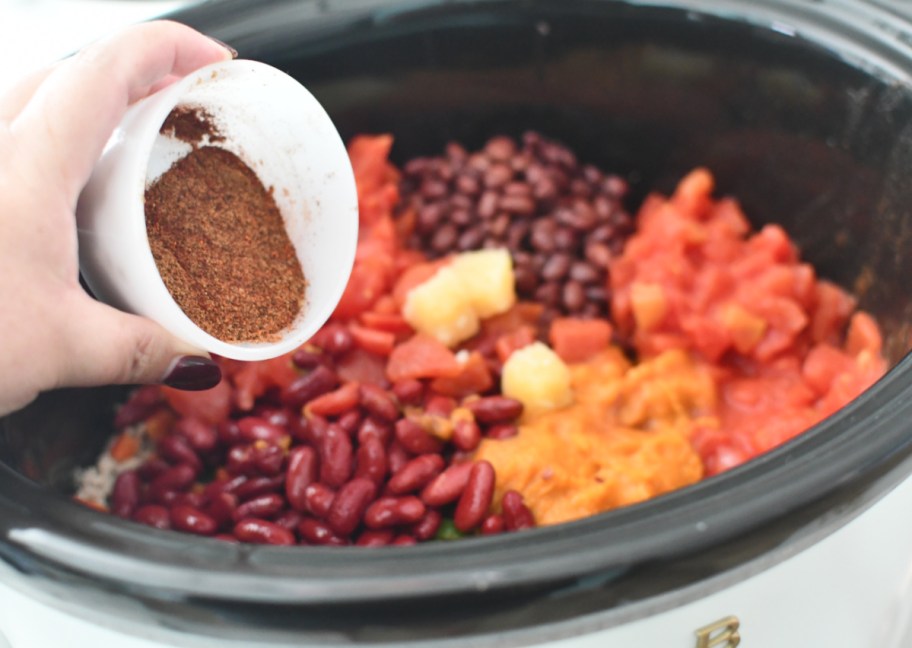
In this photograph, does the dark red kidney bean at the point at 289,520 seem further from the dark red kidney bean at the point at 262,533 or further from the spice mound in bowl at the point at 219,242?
the spice mound in bowl at the point at 219,242

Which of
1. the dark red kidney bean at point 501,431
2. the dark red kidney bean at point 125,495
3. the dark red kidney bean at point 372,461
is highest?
the dark red kidney bean at point 501,431

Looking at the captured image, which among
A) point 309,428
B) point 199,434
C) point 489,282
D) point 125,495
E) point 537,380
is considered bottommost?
point 125,495

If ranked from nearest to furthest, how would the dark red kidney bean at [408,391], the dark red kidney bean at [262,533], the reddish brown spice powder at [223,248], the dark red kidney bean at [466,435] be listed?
the reddish brown spice powder at [223,248]
the dark red kidney bean at [262,533]
the dark red kidney bean at [466,435]
the dark red kidney bean at [408,391]

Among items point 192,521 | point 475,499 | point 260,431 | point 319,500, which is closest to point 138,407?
point 260,431

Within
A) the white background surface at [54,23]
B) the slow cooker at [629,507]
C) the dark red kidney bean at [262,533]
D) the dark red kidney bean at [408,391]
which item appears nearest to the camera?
the slow cooker at [629,507]

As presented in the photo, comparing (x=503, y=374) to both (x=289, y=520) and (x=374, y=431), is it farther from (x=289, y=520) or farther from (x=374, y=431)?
(x=289, y=520)

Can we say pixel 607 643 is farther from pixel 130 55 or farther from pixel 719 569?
pixel 130 55

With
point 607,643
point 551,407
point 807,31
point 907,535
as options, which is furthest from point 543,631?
point 807,31

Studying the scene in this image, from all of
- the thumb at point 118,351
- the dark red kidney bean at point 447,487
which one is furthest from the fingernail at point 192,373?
the dark red kidney bean at point 447,487
